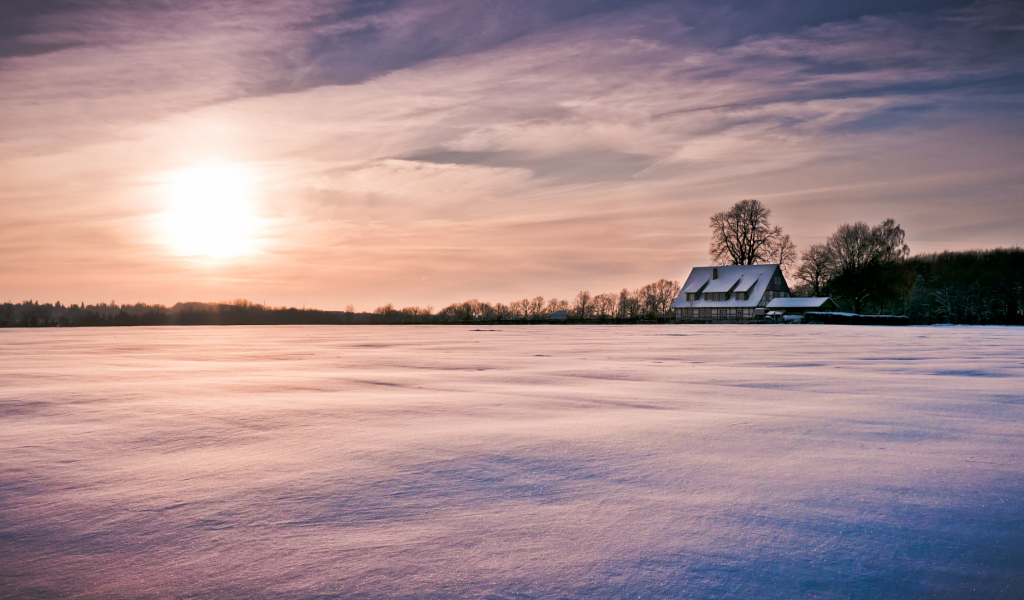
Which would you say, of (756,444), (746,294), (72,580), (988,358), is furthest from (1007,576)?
(746,294)

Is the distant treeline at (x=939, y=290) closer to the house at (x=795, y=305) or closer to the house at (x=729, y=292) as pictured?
the house at (x=795, y=305)

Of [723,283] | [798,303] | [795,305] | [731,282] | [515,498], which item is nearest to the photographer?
[515,498]

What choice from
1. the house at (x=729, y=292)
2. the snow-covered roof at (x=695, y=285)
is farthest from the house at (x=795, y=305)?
the snow-covered roof at (x=695, y=285)

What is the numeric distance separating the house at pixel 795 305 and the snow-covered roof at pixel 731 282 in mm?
2039

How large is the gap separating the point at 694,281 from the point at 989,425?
54834mm

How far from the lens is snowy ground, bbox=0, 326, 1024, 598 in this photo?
1877 mm

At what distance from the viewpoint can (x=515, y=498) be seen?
8.48 feet

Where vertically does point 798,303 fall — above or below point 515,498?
above

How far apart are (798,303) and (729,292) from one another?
19.5 ft

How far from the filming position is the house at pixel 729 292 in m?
51.6

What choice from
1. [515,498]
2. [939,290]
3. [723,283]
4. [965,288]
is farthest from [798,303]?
[515,498]

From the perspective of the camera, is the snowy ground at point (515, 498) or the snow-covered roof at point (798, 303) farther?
the snow-covered roof at point (798, 303)

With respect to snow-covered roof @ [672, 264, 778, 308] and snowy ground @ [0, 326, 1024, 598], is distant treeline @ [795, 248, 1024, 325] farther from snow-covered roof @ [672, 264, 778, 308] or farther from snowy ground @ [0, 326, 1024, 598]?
snowy ground @ [0, 326, 1024, 598]

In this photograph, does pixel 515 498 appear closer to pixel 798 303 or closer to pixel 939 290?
pixel 798 303
